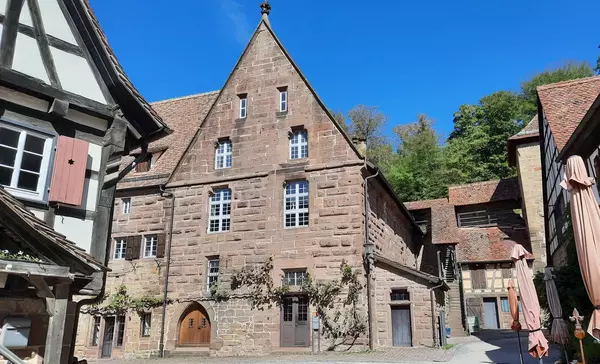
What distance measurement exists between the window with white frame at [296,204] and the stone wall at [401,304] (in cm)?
326

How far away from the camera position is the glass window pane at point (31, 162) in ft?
28.5

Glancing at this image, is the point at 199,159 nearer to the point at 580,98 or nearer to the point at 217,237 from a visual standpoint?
the point at 217,237

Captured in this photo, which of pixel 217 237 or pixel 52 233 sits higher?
pixel 217 237

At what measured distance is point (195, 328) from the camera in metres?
18.7

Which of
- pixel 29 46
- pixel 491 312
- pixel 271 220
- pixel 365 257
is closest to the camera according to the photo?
pixel 29 46

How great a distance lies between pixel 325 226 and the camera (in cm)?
1783

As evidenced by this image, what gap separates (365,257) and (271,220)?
3.76 m

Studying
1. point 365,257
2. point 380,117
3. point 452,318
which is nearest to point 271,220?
point 365,257

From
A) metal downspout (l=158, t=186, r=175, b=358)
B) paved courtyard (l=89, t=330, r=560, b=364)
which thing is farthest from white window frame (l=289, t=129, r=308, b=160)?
paved courtyard (l=89, t=330, r=560, b=364)

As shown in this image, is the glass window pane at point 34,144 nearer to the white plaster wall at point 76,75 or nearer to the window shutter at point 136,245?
the white plaster wall at point 76,75

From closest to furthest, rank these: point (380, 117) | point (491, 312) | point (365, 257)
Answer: point (365, 257)
point (491, 312)
point (380, 117)

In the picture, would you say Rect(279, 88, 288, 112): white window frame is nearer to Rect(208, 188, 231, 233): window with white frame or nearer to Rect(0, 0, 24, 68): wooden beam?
Rect(208, 188, 231, 233): window with white frame

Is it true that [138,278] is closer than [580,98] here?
No

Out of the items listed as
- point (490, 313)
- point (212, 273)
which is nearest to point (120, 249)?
point (212, 273)
